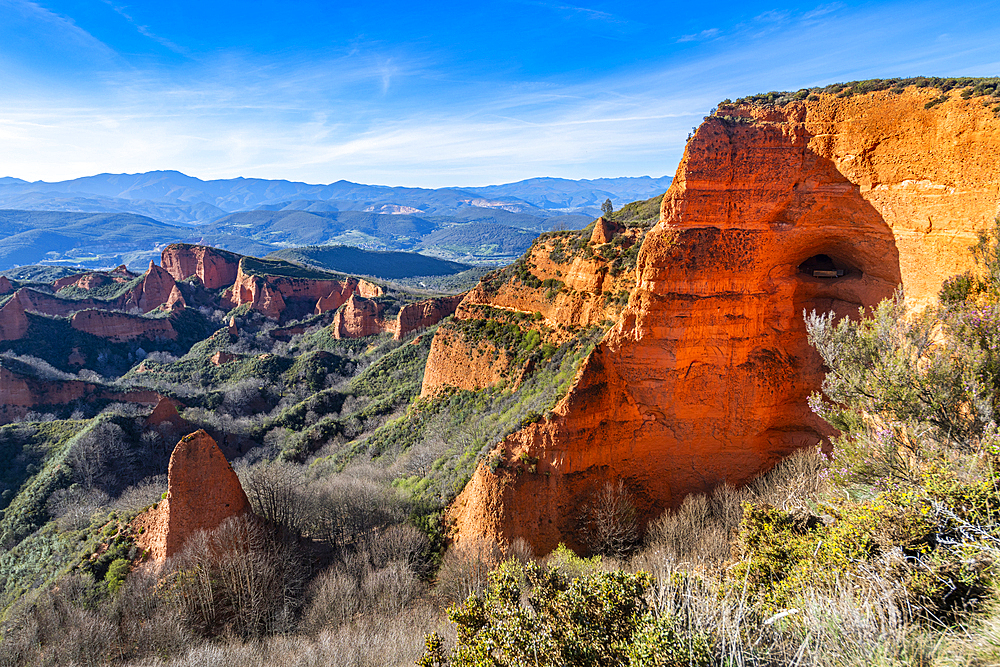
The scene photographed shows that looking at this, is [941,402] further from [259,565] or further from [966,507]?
[259,565]

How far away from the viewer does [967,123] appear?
47.3ft

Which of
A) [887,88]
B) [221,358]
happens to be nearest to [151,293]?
[221,358]

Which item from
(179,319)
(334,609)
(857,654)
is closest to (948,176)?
(857,654)

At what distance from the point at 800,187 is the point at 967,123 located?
470cm

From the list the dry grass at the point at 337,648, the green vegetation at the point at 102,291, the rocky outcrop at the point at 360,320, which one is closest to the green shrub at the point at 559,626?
the dry grass at the point at 337,648

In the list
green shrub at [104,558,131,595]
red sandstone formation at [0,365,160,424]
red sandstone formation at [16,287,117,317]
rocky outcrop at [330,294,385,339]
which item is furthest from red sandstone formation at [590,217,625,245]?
red sandstone formation at [16,287,117,317]

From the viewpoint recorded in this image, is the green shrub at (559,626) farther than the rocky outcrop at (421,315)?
No

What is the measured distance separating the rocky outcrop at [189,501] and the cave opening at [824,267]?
26.9 m

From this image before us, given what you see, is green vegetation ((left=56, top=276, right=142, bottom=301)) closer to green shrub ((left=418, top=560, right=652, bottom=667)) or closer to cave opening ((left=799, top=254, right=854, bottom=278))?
green shrub ((left=418, top=560, right=652, bottom=667))

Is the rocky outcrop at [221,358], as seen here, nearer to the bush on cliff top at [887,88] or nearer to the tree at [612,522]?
the tree at [612,522]

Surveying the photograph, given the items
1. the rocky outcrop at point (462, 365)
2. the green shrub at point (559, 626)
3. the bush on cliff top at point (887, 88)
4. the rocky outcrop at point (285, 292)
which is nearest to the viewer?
the green shrub at point (559, 626)

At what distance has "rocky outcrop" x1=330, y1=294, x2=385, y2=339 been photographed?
7788cm

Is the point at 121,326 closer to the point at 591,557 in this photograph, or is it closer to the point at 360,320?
the point at 360,320

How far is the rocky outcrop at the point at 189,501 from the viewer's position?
2031 cm
